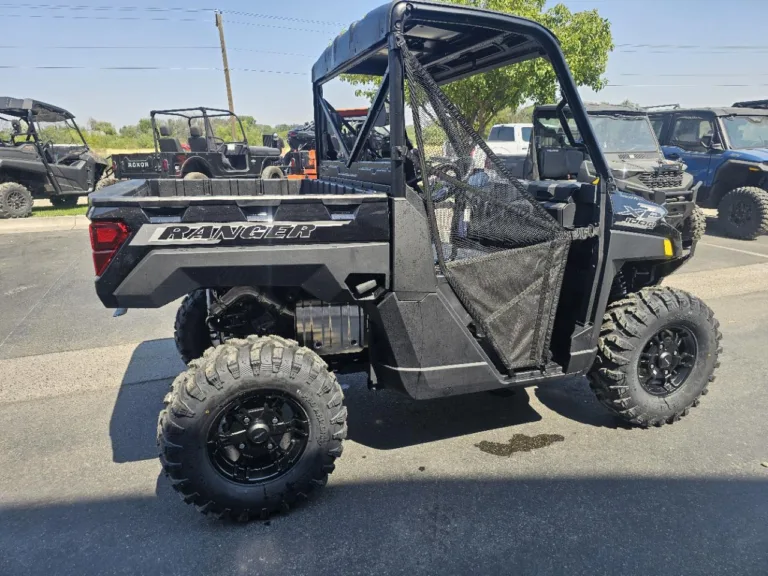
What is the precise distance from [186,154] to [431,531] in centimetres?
1292

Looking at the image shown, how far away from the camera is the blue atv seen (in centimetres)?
1050

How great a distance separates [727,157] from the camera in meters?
10.8

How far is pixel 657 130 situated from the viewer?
1205 centimetres

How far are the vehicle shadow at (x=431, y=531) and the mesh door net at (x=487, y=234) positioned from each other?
0.78m

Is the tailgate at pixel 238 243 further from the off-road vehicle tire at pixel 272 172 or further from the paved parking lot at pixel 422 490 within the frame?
the off-road vehicle tire at pixel 272 172

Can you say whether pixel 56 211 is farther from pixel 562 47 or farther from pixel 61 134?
pixel 562 47

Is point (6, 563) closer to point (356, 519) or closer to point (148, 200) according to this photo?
point (356, 519)

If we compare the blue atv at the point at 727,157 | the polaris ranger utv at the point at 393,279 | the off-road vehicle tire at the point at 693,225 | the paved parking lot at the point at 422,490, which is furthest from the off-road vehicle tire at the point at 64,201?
the blue atv at the point at 727,157

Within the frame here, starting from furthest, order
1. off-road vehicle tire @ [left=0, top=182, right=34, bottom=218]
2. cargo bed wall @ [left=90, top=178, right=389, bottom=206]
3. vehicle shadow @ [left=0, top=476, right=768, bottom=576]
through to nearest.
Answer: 1. off-road vehicle tire @ [left=0, top=182, right=34, bottom=218]
2. cargo bed wall @ [left=90, top=178, right=389, bottom=206]
3. vehicle shadow @ [left=0, top=476, right=768, bottom=576]

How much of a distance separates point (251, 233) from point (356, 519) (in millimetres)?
1503

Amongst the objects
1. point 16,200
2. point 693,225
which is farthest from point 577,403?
point 16,200

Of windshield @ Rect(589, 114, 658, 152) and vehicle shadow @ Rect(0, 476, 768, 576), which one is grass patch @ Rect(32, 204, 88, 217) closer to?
windshield @ Rect(589, 114, 658, 152)

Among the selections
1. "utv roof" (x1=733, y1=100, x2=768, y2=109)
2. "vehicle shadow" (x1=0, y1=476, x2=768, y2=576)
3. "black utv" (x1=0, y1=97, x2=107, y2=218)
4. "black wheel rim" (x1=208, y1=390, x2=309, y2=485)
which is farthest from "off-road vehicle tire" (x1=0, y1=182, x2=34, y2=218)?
"utv roof" (x1=733, y1=100, x2=768, y2=109)

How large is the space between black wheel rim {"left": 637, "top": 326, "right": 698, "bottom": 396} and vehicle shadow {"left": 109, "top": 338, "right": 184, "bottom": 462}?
311 cm
